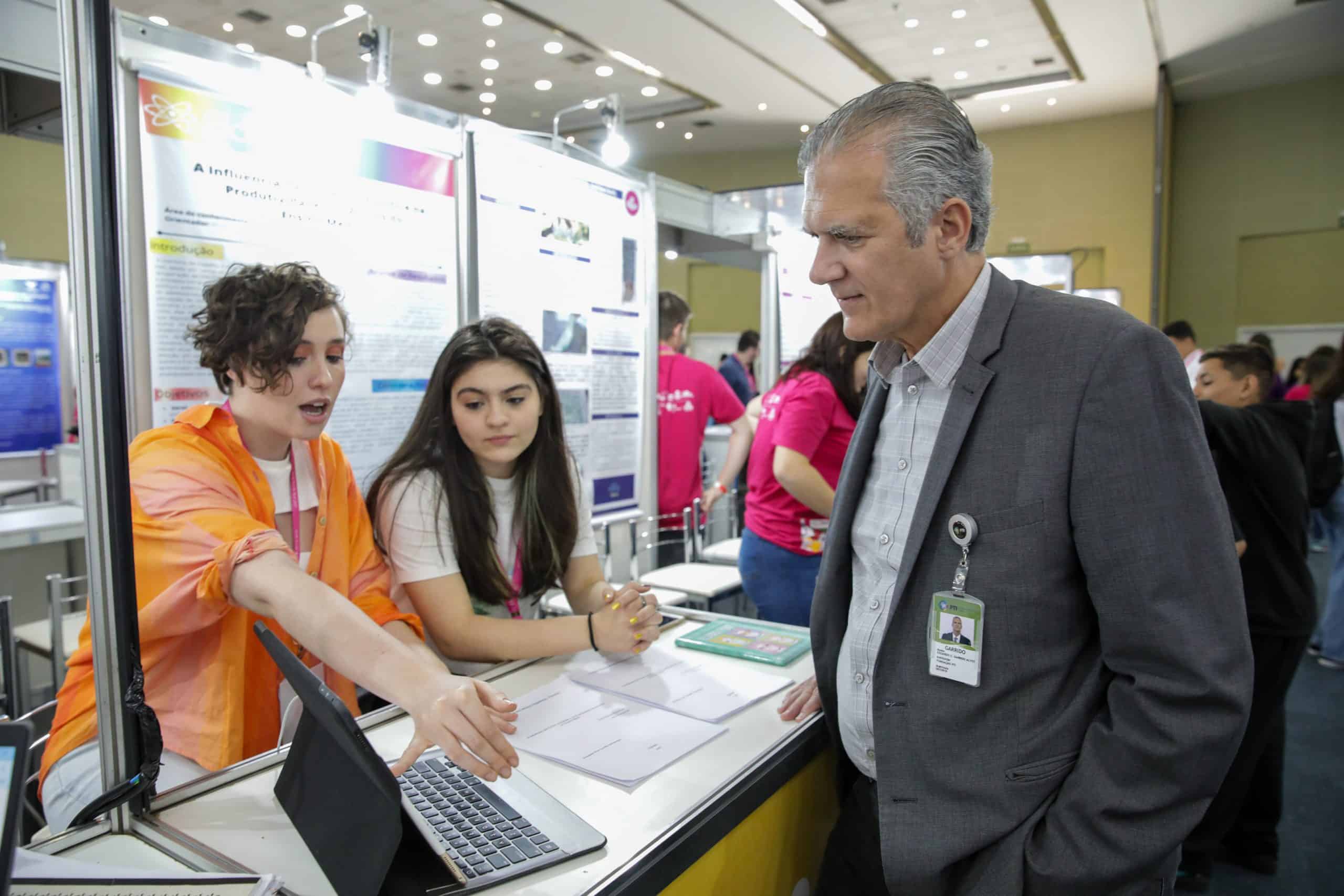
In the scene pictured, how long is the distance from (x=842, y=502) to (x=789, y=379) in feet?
5.16

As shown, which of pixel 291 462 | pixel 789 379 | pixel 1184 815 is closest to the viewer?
pixel 1184 815

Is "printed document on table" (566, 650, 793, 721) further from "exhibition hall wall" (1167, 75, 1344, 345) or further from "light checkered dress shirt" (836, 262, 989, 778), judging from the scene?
"exhibition hall wall" (1167, 75, 1344, 345)

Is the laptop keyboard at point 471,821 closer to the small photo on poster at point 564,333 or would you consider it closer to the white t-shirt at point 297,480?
the white t-shirt at point 297,480

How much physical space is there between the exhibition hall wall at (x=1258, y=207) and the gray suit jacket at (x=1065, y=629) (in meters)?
10.5

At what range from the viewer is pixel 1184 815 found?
3.22 ft

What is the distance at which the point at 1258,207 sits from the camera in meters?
9.50

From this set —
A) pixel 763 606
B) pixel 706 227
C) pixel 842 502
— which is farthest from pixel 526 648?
pixel 706 227

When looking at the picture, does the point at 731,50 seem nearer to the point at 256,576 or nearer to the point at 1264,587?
the point at 1264,587

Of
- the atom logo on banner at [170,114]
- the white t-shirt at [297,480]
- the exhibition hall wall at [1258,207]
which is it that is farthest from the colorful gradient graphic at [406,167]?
the exhibition hall wall at [1258,207]

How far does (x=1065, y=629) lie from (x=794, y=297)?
426cm

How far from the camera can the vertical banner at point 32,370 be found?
6.32 metres

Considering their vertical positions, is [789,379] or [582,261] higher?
[582,261]

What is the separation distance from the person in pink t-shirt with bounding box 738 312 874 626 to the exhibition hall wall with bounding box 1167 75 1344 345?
908 cm

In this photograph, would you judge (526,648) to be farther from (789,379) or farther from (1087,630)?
(789,379)
